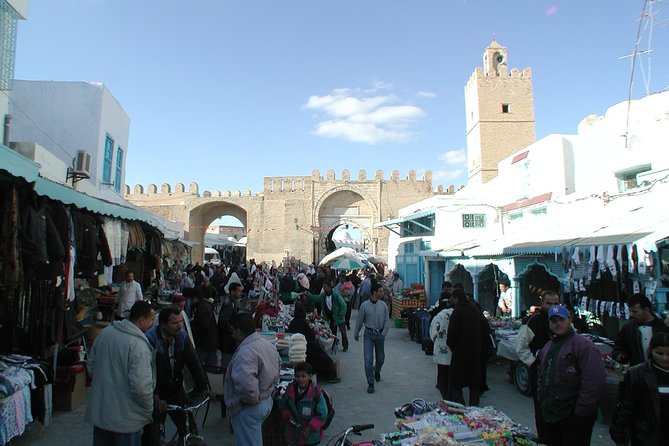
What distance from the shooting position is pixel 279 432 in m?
3.32

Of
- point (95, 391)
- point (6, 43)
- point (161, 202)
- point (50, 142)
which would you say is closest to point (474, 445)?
point (95, 391)

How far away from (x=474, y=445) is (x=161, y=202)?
89.6ft

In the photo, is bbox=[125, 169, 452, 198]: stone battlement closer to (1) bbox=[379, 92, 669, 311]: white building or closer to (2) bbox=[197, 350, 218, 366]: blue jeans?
(1) bbox=[379, 92, 669, 311]: white building

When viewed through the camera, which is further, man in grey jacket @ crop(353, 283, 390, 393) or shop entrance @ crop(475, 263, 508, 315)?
shop entrance @ crop(475, 263, 508, 315)

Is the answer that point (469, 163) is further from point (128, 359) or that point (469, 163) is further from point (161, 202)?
point (128, 359)

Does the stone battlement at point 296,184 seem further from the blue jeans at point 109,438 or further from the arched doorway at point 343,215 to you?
the blue jeans at point 109,438

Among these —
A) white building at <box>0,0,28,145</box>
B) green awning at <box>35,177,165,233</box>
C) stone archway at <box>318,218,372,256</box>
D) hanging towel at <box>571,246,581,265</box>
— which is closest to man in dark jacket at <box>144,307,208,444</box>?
green awning at <box>35,177,165,233</box>

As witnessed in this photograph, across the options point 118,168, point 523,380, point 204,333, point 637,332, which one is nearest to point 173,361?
point 204,333

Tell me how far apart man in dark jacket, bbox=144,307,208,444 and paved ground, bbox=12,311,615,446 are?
3.20 ft

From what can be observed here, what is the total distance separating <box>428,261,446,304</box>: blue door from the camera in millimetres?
12945

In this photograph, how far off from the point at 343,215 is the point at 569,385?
2484 centimetres

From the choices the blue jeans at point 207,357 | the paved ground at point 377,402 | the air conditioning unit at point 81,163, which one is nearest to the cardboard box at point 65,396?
the paved ground at point 377,402

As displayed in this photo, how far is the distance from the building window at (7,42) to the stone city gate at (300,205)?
789 inches

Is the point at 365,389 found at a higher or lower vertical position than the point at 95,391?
lower
